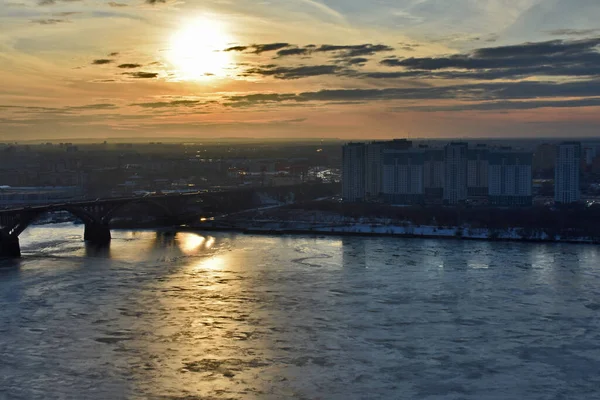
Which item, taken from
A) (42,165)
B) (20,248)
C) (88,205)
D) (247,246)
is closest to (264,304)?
(247,246)

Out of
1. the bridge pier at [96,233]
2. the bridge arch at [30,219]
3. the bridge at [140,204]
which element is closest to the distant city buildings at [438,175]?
the bridge at [140,204]

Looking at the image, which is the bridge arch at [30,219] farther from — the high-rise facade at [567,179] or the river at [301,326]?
the high-rise facade at [567,179]

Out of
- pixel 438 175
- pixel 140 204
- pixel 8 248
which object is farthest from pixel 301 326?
pixel 438 175

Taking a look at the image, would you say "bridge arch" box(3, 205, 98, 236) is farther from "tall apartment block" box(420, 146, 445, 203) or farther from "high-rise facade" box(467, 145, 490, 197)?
"high-rise facade" box(467, 145, 490, 197)

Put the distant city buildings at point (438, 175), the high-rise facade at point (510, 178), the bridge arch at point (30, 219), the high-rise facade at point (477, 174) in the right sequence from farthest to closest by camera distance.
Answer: the high-rise facade at point (477, 174) → the distant city buildings at point (438, 175) → the high-rise facade at point (510, 178) → the bridge arch at point (30, 219)

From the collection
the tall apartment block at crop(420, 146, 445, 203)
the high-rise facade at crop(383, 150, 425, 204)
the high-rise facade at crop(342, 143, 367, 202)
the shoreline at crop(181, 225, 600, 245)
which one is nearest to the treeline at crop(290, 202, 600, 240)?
the shoreline at crop(181, 225, 600, 245)

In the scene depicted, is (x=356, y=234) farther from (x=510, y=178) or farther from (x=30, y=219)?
(x=510, y=178)
